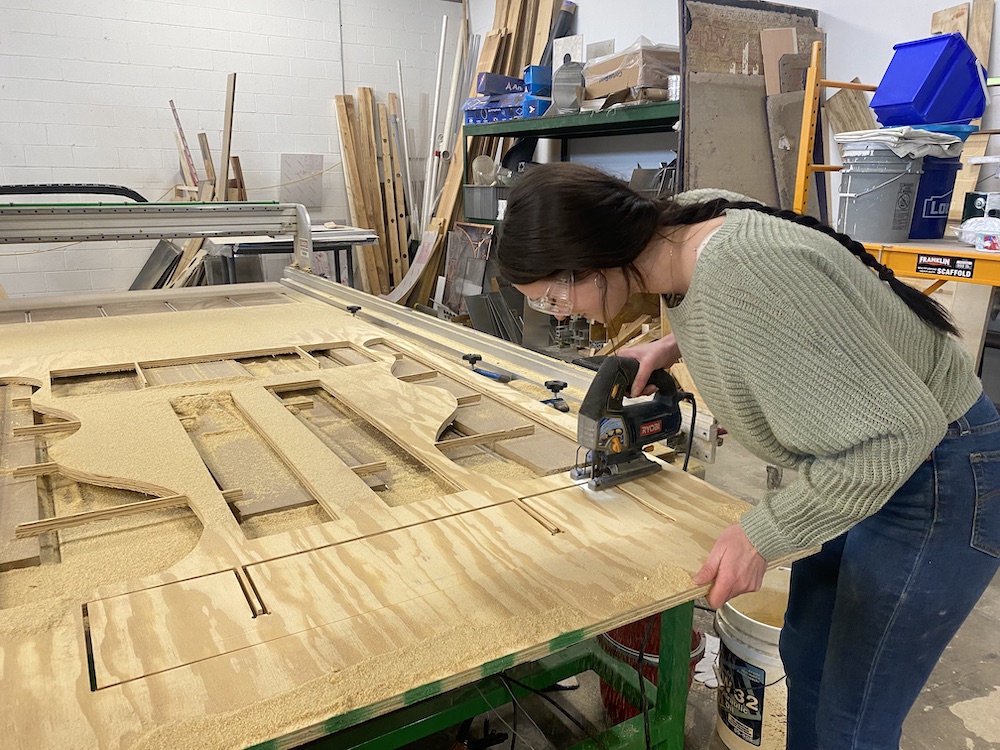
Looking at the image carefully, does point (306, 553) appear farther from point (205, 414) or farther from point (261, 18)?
point (261, 18)

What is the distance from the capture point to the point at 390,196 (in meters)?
7.26

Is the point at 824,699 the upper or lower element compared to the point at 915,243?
lower

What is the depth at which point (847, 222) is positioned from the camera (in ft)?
8.75

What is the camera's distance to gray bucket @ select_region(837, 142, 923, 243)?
254 centimetres

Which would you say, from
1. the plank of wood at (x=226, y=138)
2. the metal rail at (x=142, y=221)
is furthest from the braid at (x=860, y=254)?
the plank of wood at (x=226, y=138)

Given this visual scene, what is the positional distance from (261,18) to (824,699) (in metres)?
7.00

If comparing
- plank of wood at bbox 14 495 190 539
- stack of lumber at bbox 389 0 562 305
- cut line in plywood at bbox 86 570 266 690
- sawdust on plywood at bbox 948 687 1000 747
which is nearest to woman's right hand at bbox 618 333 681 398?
cut line in plywood at bbox 86 570 266 690

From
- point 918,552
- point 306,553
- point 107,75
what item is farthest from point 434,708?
point 107,75

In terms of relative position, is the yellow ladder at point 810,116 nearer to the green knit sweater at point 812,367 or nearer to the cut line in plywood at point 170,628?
the green knit sweater at point 812,367

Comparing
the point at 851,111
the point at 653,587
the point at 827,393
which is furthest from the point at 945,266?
the point at 851,111

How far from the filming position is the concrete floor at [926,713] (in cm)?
Result: 198

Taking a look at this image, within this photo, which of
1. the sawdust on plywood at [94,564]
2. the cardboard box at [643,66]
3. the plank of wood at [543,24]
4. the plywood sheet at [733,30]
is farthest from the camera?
the plank of wood at [543,24]

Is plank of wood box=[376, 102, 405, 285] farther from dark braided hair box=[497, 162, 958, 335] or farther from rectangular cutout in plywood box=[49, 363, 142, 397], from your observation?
dark braided hair box=[497, 162, 958, 335]

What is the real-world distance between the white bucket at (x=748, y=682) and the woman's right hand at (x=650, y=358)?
61 centimetres
